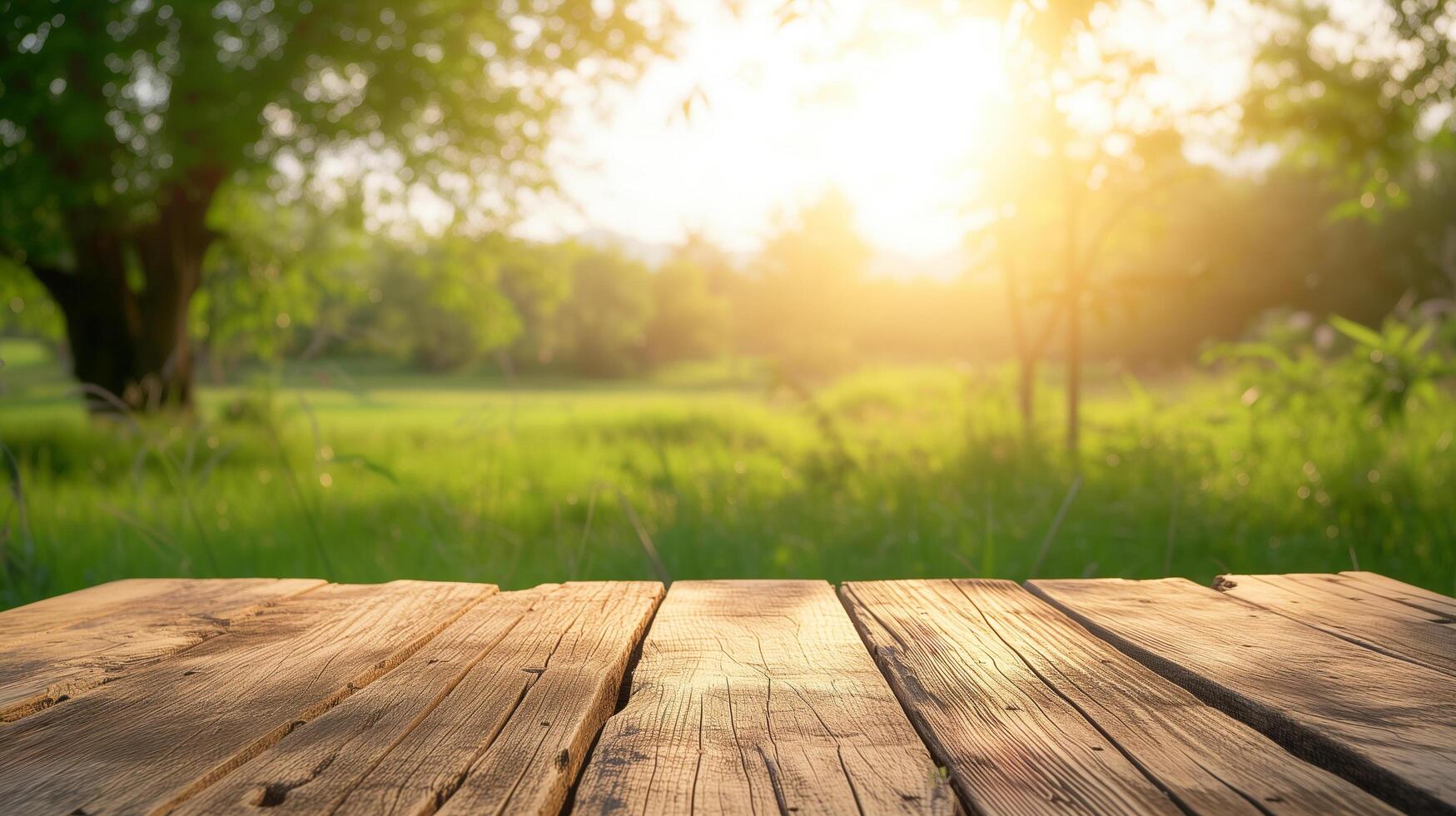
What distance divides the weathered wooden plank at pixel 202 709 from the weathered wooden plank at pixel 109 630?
4 centimetres

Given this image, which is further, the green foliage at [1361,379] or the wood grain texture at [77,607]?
the green foliage at [1361,379]

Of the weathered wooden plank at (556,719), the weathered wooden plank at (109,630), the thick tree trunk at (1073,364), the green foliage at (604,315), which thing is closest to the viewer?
the weathered wooden plank at (556,719)

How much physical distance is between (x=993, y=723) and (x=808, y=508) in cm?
371

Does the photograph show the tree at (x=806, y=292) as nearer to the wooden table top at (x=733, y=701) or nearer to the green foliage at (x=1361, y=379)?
the green foliage at (x=1361, y=379)

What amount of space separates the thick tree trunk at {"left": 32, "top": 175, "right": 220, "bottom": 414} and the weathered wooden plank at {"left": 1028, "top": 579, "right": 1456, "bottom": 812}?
10.6 metres

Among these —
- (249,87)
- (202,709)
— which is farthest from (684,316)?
(202,709)

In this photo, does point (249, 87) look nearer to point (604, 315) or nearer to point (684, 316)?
point (604, 315)

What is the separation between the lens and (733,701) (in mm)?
1360

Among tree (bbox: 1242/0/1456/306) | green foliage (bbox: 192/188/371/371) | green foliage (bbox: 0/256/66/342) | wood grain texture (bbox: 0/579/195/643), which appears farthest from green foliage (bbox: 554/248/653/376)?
wood grain texture (bbox: 0/579/195/643)

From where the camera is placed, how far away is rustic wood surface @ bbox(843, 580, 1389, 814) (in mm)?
1062

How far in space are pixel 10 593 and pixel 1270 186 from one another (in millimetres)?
38238

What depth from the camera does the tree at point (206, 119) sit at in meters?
7.36

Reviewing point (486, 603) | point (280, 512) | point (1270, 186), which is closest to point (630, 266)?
point (1270, 186)

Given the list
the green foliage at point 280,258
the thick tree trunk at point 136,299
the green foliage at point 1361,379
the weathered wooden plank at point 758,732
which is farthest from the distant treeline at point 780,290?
the weathered wooden plank at point 758,732
